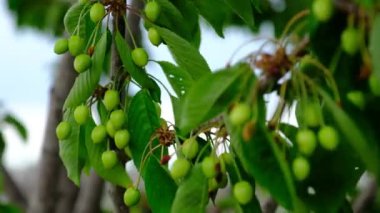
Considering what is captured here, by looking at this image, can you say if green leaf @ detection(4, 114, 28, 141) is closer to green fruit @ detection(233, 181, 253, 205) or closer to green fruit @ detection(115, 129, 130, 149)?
green fruit @ detection(115, 129, 130, 149)

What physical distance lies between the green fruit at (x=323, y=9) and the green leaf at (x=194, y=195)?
0.90 feet

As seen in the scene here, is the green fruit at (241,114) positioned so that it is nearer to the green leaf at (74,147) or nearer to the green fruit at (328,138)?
the green fruit at (328,138)

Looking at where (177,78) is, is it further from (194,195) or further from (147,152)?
(194,195)

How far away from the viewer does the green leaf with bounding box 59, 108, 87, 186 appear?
4.19 feet

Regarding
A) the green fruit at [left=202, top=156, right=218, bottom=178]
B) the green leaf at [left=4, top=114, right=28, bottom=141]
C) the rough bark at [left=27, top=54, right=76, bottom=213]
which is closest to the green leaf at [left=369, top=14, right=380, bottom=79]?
the green fruit at [left=202, top=156, right=218, bottom=178]

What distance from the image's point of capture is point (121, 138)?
1164 mm

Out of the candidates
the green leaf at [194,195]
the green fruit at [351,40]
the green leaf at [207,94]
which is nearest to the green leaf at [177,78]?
the green leaf at [194,195]

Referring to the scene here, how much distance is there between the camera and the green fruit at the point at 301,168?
0.86 m

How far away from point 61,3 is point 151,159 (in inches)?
77.2

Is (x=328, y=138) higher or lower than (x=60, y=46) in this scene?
lower

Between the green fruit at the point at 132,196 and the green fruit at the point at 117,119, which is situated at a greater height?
the green fruit at the point at 117,119

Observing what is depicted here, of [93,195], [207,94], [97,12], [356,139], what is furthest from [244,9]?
[93,195]

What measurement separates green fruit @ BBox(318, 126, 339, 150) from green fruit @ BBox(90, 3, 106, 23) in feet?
1.55

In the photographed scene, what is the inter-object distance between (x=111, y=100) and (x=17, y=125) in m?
1.37
